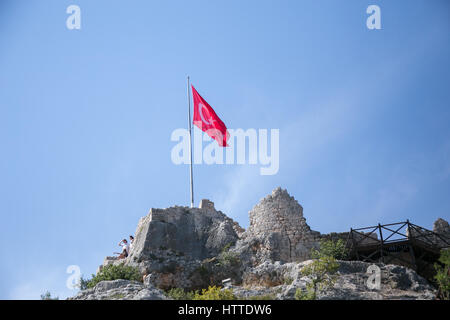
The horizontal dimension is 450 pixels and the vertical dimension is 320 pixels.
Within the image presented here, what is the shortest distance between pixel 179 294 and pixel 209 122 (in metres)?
11.0

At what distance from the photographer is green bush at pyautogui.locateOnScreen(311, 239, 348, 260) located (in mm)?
22812

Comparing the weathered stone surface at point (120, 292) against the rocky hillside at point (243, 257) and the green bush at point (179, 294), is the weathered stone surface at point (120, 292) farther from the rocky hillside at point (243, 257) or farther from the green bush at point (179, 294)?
the green bush at point (179, 294)

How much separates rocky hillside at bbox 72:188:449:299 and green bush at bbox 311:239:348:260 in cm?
61

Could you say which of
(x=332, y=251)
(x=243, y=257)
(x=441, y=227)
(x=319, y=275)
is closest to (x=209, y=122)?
(x=243, y=257)

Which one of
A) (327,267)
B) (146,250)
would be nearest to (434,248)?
(327,267)

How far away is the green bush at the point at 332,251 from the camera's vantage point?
22812 mm

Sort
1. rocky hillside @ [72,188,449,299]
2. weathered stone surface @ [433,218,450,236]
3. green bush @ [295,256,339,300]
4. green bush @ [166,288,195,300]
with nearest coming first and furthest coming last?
green bush @ [295,256,339,300] < rocky hillside @ [72,188,449,299] < green bush @ [166,288,195,300] < weathered stone surface @ [433,218,450,236]

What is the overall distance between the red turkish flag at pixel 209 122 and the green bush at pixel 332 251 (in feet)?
26.6

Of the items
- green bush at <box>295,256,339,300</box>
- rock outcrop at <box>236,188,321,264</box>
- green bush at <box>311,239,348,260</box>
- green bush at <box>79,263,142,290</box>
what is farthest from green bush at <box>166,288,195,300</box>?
green bush at <box>311,239,348,260</box>

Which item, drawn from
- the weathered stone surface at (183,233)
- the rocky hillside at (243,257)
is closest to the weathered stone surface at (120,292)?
the rocky hillside at (243,257)

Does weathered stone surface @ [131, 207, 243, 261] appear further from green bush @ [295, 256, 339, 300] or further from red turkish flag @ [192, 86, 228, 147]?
green bush @ [295, 256, 339, 300]

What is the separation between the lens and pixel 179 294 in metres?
20.3

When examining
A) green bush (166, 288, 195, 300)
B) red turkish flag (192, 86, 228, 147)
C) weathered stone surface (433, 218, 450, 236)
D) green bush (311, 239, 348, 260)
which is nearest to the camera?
green bush (166, 288, 195, 300)
